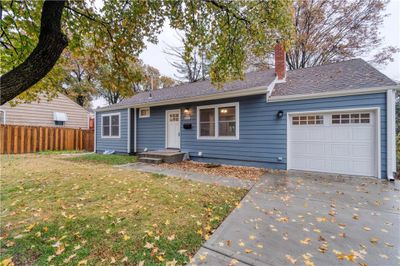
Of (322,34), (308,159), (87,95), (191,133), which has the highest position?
(322,34)

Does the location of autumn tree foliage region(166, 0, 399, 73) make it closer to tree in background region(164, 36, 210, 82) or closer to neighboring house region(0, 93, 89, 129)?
tree in background region(164, 36, 210, 82)

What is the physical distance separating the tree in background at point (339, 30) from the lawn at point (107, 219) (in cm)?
1215

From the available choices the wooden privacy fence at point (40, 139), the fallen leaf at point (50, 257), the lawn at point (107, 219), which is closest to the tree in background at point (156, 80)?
the wooden privacy fence at point (40, 139)

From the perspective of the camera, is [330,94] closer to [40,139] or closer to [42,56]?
[42,56]

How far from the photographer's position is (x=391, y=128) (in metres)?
5.25

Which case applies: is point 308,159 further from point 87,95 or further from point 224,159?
point 87,95

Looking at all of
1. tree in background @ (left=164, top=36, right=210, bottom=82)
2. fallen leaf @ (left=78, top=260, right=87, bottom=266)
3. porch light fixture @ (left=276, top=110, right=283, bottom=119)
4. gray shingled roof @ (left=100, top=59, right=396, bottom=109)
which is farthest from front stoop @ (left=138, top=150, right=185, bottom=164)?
tree in background @ (left=164, top=36, right=210, bottom=82)

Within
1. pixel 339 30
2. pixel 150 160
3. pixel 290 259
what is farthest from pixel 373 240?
pixel 339 30

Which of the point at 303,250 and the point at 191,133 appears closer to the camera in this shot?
the point at 303,250

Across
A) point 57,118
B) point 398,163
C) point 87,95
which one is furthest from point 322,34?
point 87,95

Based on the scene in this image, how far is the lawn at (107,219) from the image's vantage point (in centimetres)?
214

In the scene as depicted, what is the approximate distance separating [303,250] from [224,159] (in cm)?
582

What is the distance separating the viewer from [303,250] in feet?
7.29

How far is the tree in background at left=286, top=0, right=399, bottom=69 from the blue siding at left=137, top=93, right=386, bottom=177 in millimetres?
7244
